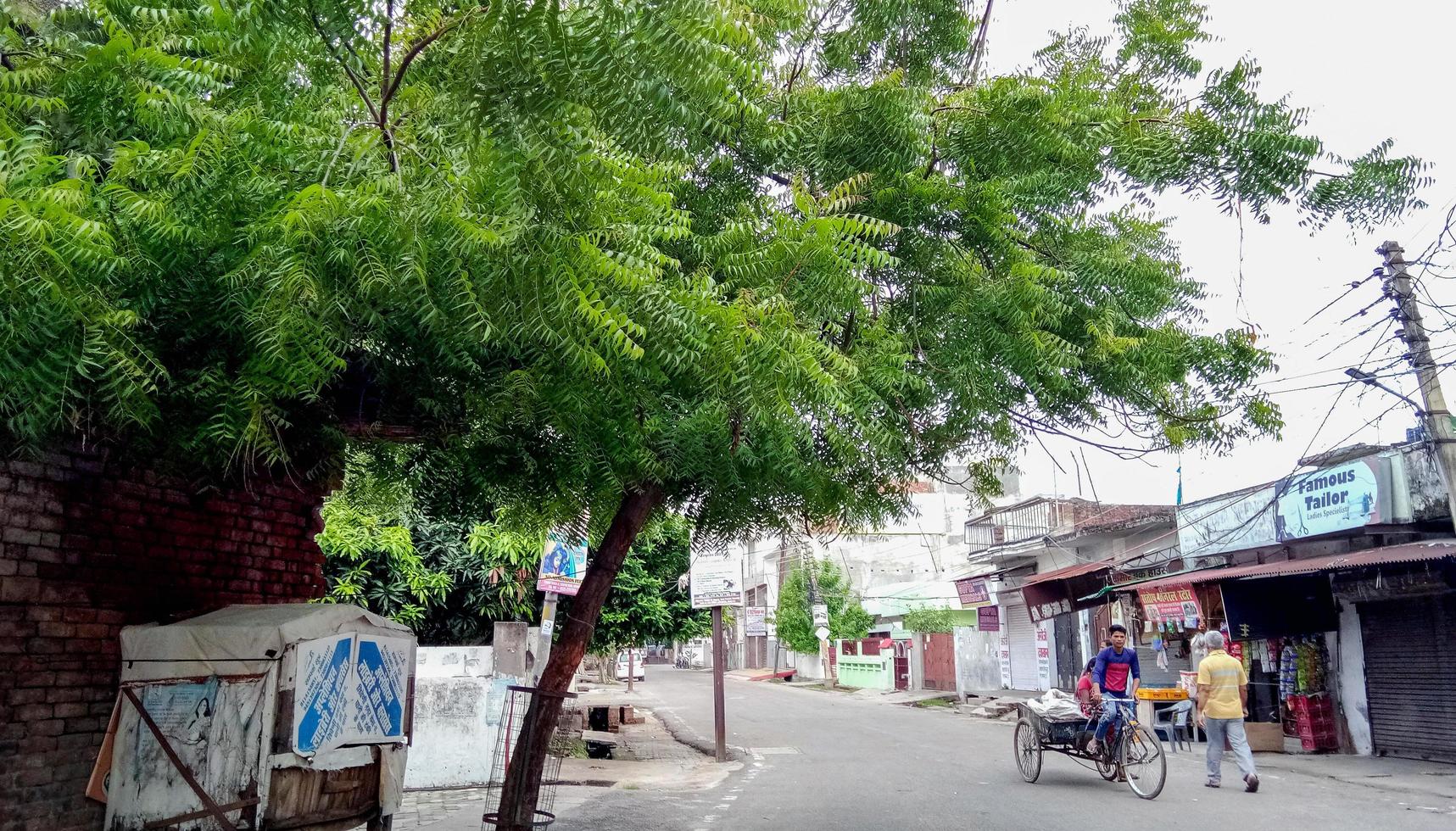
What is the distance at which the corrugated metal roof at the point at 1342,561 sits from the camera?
12.7 m

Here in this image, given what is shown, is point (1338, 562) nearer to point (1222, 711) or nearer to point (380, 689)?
point (1222, 711)

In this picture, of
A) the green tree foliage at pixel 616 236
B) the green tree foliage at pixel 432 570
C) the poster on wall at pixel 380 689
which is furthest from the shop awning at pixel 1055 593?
the poster on wall at pixel 380 689

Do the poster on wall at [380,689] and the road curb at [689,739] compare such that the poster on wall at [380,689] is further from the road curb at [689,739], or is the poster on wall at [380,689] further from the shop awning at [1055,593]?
the shop awning at [1055,593]

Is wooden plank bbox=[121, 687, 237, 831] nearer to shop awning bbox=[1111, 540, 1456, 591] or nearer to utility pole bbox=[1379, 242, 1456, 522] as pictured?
utility pole bbox=[1379, 242, 1456, 522]

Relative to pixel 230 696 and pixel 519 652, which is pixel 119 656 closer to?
pixel 230 696

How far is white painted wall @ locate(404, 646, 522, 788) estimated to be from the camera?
470 inches

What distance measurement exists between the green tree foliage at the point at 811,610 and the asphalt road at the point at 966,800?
85.9ft

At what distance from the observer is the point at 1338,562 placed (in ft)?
45.7

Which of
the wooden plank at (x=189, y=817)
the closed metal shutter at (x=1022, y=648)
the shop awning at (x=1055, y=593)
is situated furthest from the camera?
the closed metal shutter at (x=1022, y=648)

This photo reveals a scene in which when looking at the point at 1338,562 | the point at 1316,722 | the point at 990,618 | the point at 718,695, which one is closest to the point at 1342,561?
the point at 1338,562

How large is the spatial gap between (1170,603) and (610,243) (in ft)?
53.6

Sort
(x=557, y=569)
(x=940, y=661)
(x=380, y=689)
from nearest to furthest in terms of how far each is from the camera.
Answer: (x=380, y=689) → (x=557, y=569) → (x=940, y=661)

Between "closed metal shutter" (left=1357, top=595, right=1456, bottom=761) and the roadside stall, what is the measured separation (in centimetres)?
1478

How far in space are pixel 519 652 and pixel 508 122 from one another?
10.9 metres
